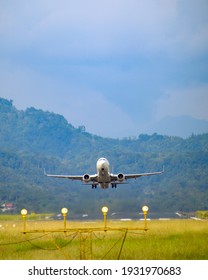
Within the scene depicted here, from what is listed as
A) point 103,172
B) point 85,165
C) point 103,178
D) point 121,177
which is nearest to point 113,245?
point 103,172

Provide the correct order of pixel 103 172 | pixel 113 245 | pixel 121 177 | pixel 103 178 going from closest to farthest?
pixel 113 245 → pixel 103 172 → pixel 121 177 → pixel 103 178

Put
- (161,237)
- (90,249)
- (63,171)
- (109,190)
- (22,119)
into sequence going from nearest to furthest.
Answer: (90,249) < (161,237) < (109,190) < (63,171) < (22,119)

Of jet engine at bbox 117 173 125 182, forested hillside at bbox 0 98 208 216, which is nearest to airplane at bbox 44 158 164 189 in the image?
jet engine at bbox 117 173 125 182

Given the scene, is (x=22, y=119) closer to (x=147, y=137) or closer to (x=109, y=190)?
(x=147, y=137)

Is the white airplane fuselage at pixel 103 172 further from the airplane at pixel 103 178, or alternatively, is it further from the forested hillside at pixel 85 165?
the forested hillside at pixel 85 165

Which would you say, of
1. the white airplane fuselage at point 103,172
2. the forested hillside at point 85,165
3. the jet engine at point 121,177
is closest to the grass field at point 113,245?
the forested hillside at point 85,165

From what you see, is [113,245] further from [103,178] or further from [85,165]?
[85,165]

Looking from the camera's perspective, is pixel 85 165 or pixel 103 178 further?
pixel 85 165

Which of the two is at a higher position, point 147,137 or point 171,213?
point 147,137

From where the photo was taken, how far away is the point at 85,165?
47.6 metres

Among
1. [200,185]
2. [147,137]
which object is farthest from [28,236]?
[147,137]

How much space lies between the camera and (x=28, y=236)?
49.9 ft

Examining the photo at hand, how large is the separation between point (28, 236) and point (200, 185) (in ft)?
58.1
